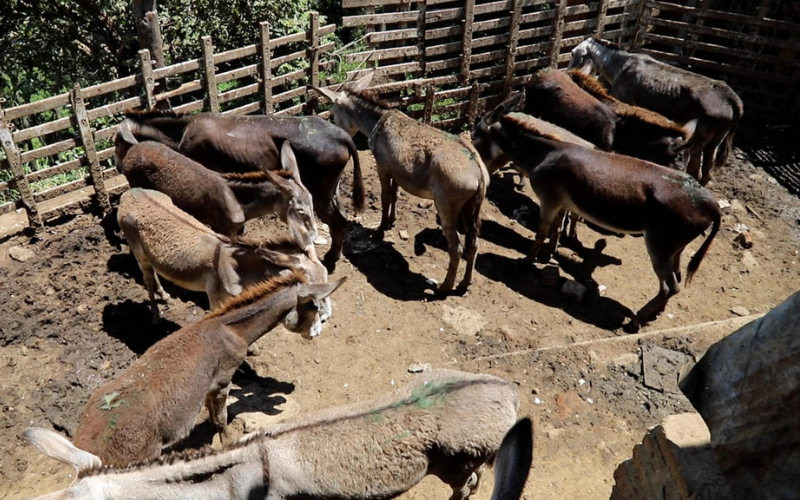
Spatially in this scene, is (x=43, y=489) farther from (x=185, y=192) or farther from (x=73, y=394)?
(x=185, y=192)

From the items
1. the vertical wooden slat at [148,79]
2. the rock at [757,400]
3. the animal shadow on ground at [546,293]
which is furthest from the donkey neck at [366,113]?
the rock at [757,400]

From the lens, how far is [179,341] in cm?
489

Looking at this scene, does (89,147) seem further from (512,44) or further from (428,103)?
(512,44)

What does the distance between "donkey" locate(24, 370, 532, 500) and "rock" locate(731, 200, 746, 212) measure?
7123mm

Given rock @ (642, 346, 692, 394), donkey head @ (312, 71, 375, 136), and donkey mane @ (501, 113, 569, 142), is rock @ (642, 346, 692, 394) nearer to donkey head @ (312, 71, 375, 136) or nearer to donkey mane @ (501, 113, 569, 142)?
donkey mane @ (501, 113, 569, 142)

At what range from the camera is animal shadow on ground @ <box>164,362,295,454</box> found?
5.64 meters

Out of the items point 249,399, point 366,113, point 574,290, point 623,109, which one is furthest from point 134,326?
point 623,109

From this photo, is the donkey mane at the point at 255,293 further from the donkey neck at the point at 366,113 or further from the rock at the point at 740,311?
the rock at the point at 740,311

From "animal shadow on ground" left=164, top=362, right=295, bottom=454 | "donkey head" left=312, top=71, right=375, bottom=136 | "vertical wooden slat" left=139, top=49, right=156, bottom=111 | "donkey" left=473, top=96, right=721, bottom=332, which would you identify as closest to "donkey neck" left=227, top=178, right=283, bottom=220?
"animal shadow on ground" left=164, top=362, right=295, bottom=454

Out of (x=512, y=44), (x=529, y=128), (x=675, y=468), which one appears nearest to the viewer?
(x=675, y=468)

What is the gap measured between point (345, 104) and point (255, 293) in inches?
175

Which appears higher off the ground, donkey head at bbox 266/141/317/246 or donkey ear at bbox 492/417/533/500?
donkey ear at bbox 492/417/533/500

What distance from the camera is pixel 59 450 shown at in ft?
12.0

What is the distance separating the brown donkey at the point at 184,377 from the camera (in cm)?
430
